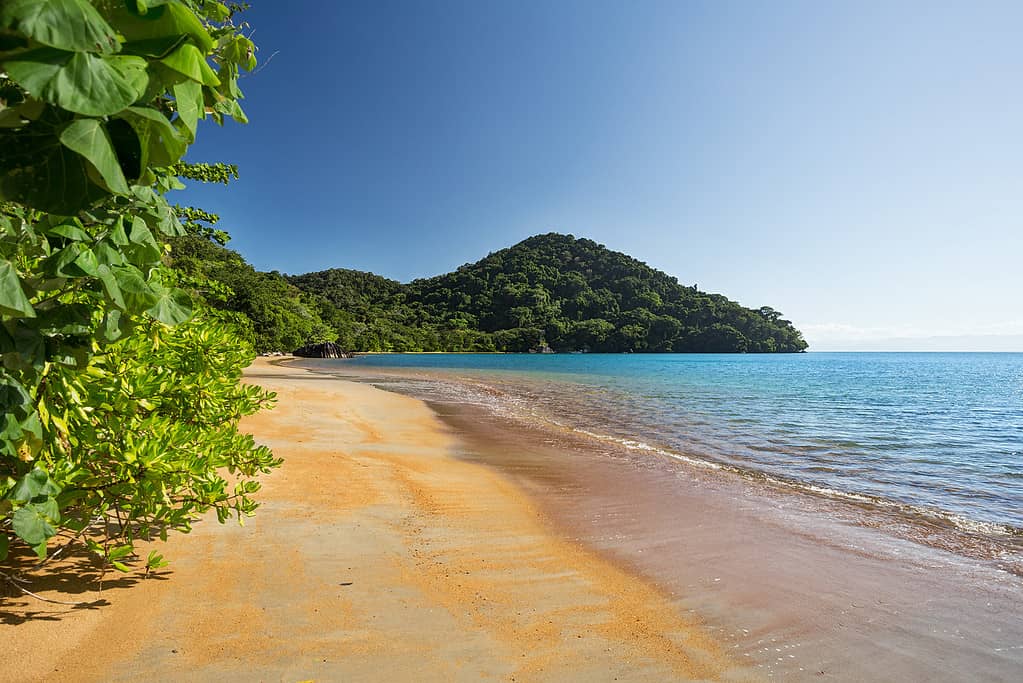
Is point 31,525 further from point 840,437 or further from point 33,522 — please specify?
point 840,437

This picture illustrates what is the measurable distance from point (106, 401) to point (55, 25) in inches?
118

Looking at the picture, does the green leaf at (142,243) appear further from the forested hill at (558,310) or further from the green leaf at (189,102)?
the forested hill at (558,310)

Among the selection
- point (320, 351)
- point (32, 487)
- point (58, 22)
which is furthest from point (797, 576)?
point (320, 351)

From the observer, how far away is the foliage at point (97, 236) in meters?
1.05

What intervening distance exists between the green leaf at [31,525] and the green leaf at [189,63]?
2.23m

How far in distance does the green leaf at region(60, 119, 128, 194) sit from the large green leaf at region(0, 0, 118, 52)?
0.49 feet

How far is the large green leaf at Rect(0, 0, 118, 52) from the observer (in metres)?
0.95

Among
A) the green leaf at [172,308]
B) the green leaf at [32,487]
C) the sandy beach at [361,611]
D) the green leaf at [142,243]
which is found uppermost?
the green leaf at [142,243]

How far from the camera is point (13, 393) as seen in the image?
188 centimetres

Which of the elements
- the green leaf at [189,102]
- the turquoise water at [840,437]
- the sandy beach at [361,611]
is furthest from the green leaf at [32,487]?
the turquoise water at [840,437]

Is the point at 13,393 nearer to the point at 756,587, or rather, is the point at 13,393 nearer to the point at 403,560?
the point at 403,560

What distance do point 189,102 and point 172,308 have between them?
0.87 m

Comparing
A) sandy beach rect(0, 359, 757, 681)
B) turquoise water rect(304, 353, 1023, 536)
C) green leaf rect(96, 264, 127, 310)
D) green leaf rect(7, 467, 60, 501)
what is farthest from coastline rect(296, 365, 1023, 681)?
green leaf rect(7, 467, 60, 501)

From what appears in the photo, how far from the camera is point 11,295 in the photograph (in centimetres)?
138
